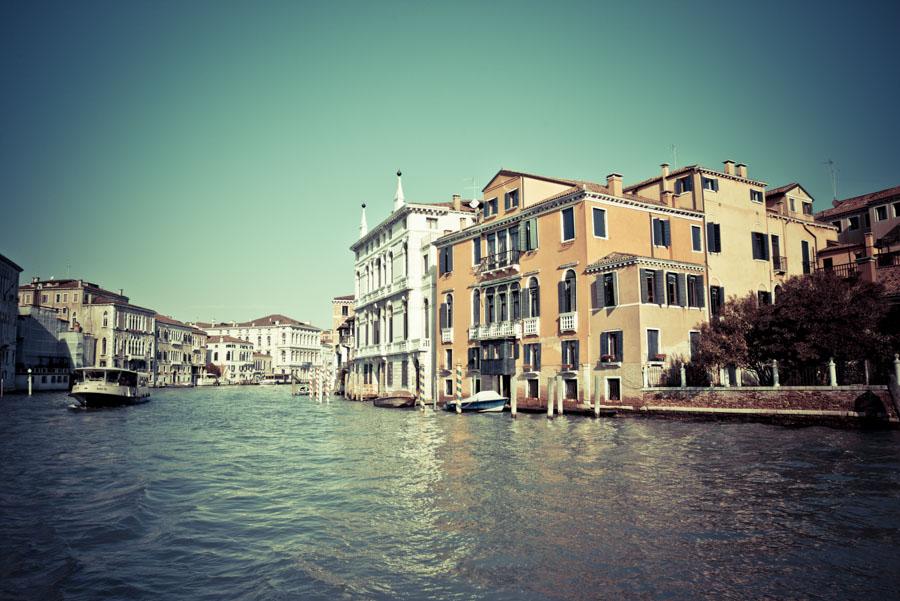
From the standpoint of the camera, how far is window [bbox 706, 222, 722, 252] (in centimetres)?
2678

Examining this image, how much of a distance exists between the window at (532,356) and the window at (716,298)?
696 centimetres

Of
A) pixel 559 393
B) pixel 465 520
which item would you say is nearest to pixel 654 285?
pixel 559 393

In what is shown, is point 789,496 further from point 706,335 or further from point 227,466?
point 706,335

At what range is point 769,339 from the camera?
20438mm

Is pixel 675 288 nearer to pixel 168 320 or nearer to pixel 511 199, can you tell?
pixel 511 199

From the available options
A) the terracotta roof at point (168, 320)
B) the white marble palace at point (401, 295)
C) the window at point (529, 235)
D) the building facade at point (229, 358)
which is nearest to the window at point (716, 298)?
the window at point (529, 235)

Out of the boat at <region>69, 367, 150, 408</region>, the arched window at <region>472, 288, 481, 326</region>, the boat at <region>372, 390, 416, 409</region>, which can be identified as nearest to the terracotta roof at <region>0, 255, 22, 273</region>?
the boat at <region>69, 367, 150, 408</region>

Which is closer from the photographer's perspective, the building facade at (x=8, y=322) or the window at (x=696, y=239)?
the window at (x=696, y=239)

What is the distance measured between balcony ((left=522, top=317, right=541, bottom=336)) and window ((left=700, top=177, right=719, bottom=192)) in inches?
350

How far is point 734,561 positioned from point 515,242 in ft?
75.9

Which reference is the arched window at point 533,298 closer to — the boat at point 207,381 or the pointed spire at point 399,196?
the pointed spire at point 399,196

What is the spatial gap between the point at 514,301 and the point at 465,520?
2090 centimetres

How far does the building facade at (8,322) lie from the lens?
4912cm

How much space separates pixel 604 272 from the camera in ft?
79.2
